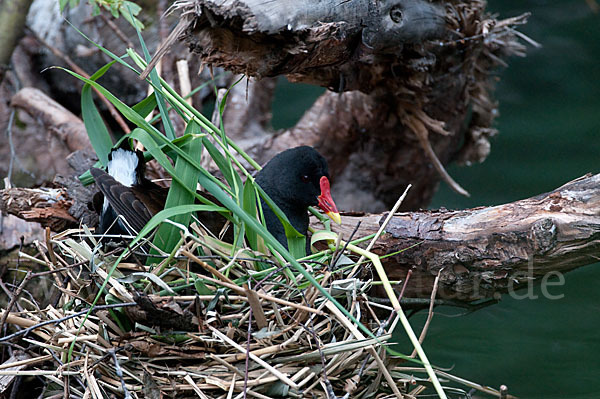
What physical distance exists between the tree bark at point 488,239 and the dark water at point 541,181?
0.67 m

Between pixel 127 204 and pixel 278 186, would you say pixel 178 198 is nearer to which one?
pixel 127 204

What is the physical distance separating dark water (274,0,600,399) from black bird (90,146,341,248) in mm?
723

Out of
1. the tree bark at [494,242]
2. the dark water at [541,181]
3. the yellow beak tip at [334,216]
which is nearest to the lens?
the tree bark at [494,242]

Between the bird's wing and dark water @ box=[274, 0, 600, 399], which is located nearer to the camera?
the bird's wing

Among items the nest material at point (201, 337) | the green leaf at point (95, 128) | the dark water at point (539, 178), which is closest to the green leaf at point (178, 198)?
the nest material at point (201, 337)

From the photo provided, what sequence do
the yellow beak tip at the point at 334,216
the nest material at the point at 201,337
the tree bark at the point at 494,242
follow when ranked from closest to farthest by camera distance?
1. the nest material at the point at 201,337
2. the tree bark at the point at 494,242
3. the yellow beak tip at the point at 334,216

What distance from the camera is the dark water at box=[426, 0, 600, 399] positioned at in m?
1.58

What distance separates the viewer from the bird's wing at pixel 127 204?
2.75 ft

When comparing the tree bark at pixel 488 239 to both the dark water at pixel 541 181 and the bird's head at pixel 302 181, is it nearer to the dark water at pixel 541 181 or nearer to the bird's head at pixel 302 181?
the bird's head at pixel 302 181

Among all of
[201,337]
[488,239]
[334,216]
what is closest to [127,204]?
[201,337]

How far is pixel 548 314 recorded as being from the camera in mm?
1711

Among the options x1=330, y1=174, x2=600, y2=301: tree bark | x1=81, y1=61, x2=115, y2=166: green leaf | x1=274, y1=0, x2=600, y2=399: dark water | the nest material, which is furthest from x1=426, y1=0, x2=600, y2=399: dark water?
x1=81, y1=61, x2=115, y2=166: green leaf

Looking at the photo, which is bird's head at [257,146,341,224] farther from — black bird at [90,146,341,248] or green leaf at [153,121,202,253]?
green leaf at [153,121,202,253]

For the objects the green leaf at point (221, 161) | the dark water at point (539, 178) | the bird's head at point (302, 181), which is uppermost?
the green leaf at point (221, 161)
